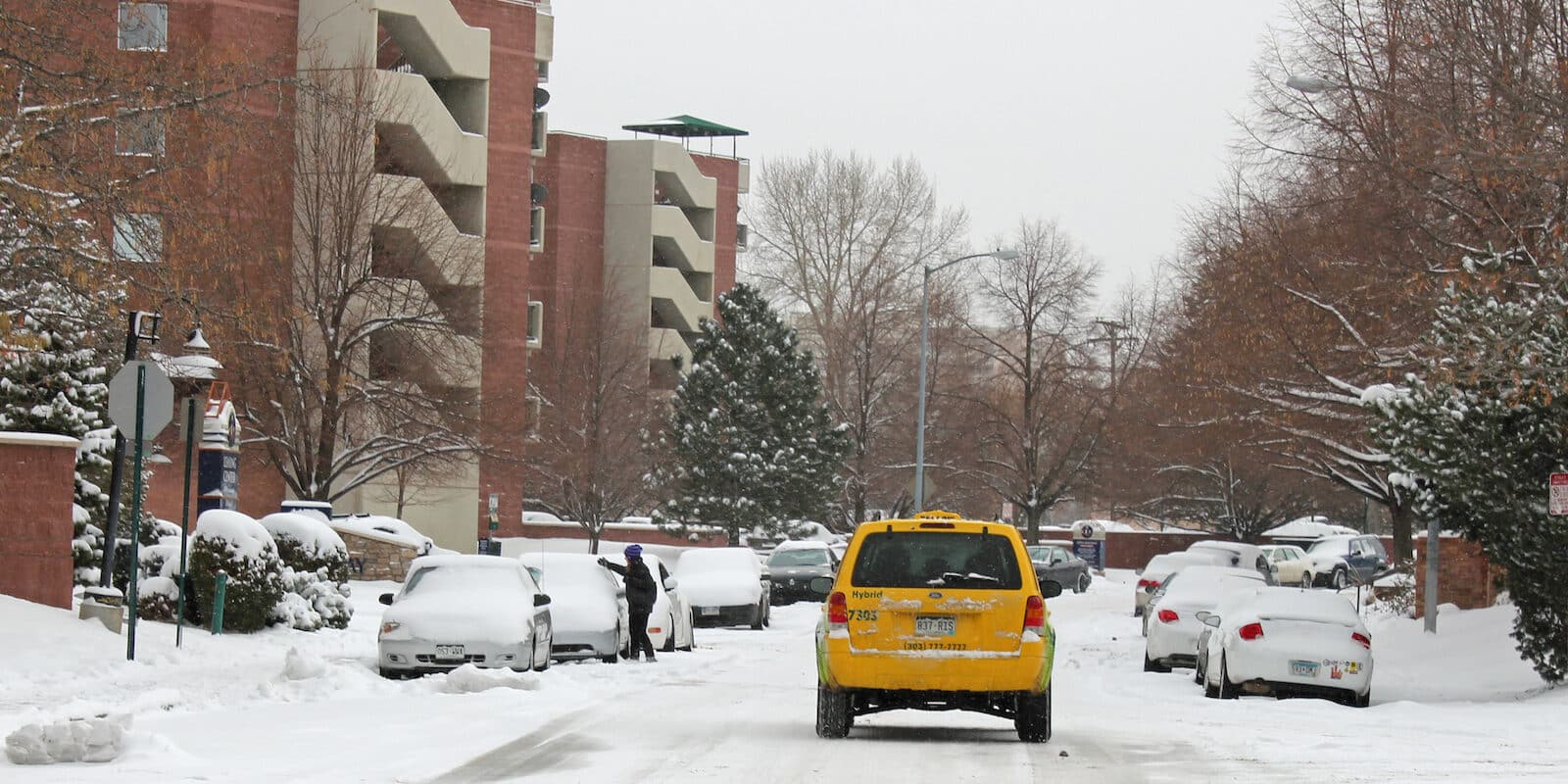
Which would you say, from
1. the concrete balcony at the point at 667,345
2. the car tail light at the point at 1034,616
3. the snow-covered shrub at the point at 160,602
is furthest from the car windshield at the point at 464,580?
the concrete balcony at the point at 667,345

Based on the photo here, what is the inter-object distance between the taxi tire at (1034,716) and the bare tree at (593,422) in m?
37.5

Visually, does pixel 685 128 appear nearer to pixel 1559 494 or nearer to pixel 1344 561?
pixel 1344 561

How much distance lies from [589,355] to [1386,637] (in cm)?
4128

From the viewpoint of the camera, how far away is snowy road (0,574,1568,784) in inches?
477

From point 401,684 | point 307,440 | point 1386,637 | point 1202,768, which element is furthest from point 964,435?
point 1202,768

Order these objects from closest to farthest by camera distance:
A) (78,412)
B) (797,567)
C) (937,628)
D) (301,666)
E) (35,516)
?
(937,628)
(301,666)
(35,516)
(78,412)
(797,567)

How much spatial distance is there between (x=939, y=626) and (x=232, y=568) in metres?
12.8

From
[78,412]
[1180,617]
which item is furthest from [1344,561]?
[78,412]

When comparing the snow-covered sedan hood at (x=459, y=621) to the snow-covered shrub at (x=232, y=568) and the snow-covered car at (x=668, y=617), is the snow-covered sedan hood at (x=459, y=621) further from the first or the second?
the snow-covered car at (x=668, y=617)

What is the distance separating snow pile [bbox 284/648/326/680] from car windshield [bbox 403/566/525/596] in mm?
2833

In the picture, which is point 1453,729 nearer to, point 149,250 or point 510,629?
point 510,629

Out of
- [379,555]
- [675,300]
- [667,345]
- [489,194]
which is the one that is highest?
[489,194]

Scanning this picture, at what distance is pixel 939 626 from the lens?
14297 mm

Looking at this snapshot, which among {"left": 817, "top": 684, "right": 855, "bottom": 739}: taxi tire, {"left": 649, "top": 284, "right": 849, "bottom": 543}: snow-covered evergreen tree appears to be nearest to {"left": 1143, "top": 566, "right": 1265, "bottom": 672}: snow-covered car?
{"left": 817, "top": 684, "right": 855, "bottom": 739}: taxi tire
